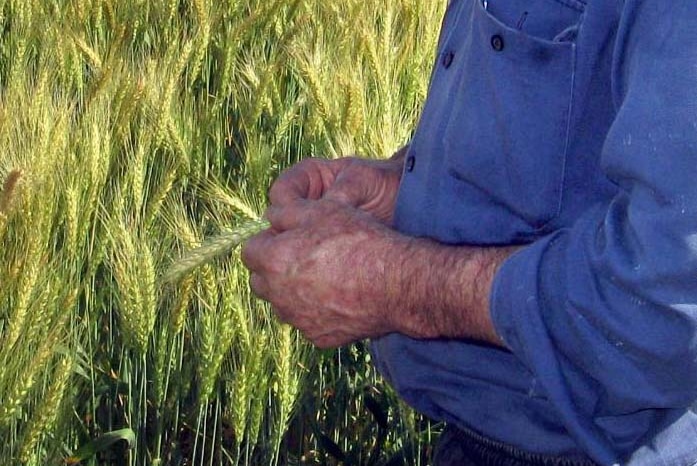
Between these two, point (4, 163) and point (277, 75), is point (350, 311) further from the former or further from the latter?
point (277, 75)

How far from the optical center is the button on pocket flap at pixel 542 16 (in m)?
0.91

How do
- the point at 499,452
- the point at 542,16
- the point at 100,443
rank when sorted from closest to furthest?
the point at 542,16 < the point at 499,452 < the point at 100,443

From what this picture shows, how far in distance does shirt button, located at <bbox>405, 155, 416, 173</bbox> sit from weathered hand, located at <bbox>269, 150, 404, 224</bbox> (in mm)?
81

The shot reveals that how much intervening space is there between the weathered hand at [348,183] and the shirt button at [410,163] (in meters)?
0.08

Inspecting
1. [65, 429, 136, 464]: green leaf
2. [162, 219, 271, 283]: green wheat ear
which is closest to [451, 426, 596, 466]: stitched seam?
[162, 219, 271, 283]: green wheat ear

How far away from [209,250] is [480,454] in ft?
1.46

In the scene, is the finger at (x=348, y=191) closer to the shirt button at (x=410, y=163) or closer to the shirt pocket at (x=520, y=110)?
the shirt button at (x=410, y=163)

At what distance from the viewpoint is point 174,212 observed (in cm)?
165

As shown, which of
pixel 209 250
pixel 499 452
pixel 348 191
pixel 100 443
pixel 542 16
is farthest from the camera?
pixel 100 443

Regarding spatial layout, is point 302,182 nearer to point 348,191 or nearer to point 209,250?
point 348,191

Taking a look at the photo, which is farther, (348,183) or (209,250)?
(209,250)

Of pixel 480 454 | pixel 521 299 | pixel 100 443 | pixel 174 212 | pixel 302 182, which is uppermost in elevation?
pixel 521 299

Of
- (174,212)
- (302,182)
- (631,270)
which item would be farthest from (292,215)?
(174,212)

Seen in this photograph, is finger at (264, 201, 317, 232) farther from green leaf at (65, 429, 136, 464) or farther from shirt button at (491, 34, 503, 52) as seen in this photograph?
green leaf at (65, 429, 136, 464)
